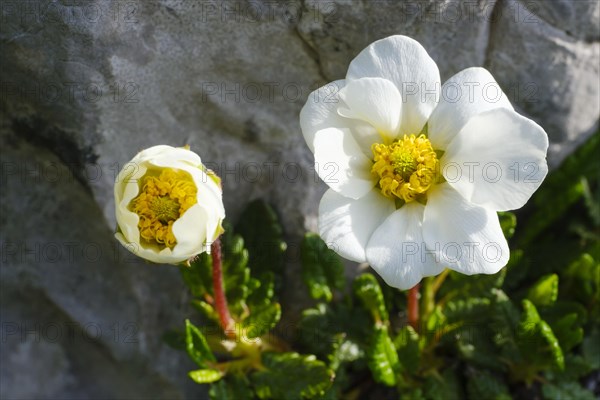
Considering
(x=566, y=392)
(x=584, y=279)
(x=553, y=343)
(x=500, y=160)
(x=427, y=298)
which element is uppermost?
(x=500, y=160)

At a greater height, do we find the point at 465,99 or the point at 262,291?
Result: the point at 465,99

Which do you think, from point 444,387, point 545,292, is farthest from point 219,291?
point 545,292

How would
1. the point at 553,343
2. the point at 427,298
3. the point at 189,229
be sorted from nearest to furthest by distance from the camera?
the point at 189,229 < the point at 553,343 < the point at 427,298

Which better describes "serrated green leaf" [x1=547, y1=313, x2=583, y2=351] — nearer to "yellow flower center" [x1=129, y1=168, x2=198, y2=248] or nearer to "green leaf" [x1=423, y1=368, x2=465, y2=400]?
"green leaf" [x1=423, y1=368, x2=465, y2=400]

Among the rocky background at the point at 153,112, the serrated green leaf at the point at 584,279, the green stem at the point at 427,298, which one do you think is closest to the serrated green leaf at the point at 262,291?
the rocky background at the point at 153,112

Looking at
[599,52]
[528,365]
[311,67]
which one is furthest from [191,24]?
[528,365]

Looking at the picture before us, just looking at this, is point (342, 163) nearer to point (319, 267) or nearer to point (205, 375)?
point (319, 267)

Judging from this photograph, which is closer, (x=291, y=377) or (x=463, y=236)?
(x=463, y=236)
